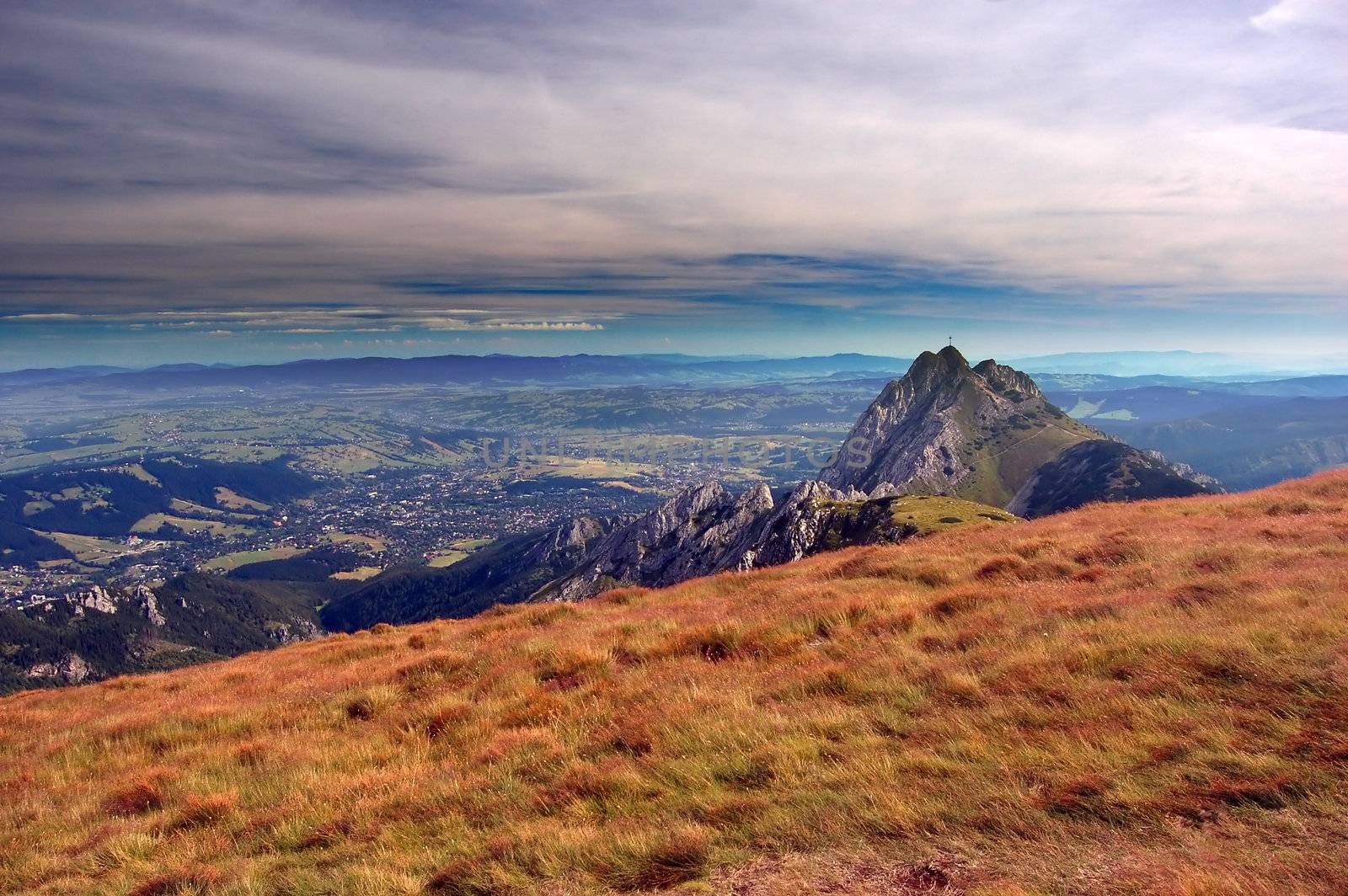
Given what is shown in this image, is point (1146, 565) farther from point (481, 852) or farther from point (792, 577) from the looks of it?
point (481, 852)

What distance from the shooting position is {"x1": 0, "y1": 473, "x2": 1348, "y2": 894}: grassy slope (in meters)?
7.36

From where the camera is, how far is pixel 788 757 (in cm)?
975

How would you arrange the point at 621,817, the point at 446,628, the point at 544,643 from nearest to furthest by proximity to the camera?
1. the point at 621,817
2. the point at 544,643
3. the point at 446,628

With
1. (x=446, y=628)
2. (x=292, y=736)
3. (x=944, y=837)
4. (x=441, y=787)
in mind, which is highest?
(x=944, y=837)

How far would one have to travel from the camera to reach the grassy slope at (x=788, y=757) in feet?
24.1

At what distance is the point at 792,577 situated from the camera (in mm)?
24938

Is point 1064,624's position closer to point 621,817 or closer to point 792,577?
point 621,817

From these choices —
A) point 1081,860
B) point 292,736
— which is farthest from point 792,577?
point 1081,860

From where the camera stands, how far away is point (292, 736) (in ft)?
45.2

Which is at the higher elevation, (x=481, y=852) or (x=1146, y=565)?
(x=1146, y=565)

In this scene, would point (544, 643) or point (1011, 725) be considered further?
point (544, 643)

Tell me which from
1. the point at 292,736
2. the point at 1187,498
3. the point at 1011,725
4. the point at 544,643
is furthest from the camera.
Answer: the point at 1187,498

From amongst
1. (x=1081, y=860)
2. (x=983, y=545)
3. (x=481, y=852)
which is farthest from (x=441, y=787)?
(x=983, y=545)

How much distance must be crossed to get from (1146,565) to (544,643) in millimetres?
16554
